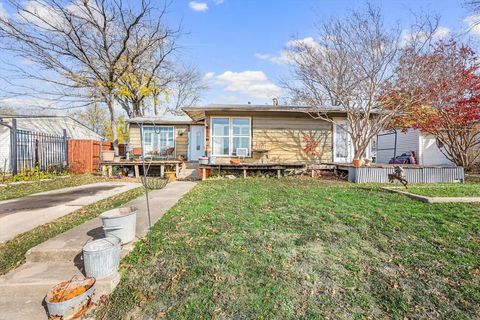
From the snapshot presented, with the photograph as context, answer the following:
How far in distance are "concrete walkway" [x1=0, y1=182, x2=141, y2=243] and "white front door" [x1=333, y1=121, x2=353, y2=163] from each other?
9.16 meters

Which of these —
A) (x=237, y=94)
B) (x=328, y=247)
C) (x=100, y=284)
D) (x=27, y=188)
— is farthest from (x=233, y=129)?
(x=237, y=94)

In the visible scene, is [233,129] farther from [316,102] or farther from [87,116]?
[87,116]

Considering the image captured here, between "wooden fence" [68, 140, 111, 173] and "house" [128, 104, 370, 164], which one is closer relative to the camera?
"house" [128, 104, 370, 164]

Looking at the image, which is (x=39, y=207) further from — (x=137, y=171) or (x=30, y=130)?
(x=30, y=130)

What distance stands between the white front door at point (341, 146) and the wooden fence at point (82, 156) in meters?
11.8

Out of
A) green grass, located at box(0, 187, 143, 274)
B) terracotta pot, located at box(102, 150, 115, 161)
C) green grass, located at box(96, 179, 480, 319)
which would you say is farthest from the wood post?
green grass, located at box(96, 179, 480, 319)

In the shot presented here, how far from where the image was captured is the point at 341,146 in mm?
11500

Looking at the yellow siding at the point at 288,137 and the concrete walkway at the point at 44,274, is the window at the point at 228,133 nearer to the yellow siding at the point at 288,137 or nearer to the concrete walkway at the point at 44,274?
the yellow siding at the point at 288,137

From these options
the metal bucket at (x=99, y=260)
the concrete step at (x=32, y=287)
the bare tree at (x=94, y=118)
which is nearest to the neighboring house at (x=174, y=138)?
the concrete step at (x=32, y=287)

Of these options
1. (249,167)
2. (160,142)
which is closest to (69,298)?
(249,167)

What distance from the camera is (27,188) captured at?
26.0ft

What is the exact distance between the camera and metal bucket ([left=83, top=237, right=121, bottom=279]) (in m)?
2.49

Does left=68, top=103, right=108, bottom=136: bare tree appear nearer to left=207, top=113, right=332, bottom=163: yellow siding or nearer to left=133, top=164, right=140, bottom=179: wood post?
left=133, top=164, right=140, bottom=179: wood post

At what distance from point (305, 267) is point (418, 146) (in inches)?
709
